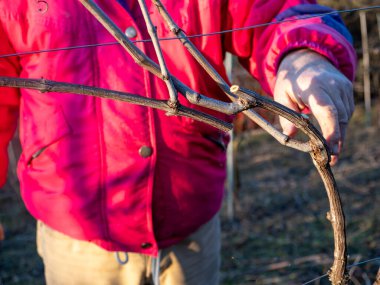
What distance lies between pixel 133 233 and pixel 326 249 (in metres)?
2.16

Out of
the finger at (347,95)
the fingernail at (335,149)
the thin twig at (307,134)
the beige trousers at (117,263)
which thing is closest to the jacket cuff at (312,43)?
the finger at (347,95)

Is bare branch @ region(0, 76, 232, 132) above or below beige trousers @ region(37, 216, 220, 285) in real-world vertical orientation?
above

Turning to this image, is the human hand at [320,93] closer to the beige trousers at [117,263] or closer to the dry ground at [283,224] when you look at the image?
the beige trousers at [117,263]

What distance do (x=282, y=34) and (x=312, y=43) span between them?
0.08 m

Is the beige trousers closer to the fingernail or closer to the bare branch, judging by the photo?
the fingernail

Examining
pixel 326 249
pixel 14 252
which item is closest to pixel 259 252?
pixel 326 249

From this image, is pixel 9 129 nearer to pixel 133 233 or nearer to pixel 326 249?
pixel 133 233

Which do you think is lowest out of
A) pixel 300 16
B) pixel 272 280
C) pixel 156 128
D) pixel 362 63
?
pixel 272 280

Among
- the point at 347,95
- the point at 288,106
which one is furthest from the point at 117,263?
the point at 347,95

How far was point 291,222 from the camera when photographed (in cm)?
387

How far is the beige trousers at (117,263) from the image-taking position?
1.49 meters

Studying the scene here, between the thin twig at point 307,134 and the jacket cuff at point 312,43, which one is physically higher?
the jacket cuff at point 312,43

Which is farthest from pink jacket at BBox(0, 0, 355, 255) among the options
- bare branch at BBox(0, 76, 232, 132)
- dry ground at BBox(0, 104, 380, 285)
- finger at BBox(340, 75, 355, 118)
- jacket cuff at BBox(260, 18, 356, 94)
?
dry ground at BBox(0, 104, 380, 285)

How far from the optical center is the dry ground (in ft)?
10.1
